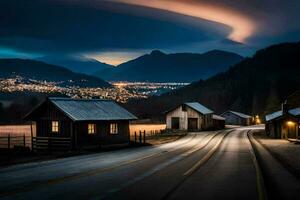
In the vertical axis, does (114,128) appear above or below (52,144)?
above

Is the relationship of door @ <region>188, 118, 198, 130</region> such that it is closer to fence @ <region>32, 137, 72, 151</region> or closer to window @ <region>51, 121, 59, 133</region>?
window @ <region>51, 121, 59, 133</region>

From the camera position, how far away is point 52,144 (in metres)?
45.2

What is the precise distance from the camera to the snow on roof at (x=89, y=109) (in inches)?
1767

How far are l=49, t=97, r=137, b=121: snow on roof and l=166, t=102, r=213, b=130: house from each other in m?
42.6

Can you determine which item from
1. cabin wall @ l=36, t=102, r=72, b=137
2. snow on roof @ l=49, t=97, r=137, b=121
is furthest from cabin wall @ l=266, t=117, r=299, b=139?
cabin wall @ l=36, t=102, r=72, b=137

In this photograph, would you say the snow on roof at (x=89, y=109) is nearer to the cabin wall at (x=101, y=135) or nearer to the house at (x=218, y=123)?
the cabin wall at (x=101, y=135)

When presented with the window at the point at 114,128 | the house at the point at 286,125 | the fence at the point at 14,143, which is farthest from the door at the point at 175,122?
the window at the point at 114,128

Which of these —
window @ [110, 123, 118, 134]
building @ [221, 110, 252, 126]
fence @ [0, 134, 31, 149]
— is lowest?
fence @ [0, 134, 31, 149]

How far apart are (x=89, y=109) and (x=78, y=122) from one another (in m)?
3.93

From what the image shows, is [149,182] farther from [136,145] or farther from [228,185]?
[136,145]

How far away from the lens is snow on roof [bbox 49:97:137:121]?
4488 cm

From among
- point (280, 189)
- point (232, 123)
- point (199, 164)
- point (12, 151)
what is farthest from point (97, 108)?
point (232, 123)

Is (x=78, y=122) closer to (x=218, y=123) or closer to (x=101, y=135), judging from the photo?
(x=101, y=135)

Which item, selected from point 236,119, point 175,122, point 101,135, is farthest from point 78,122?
point 236,119
